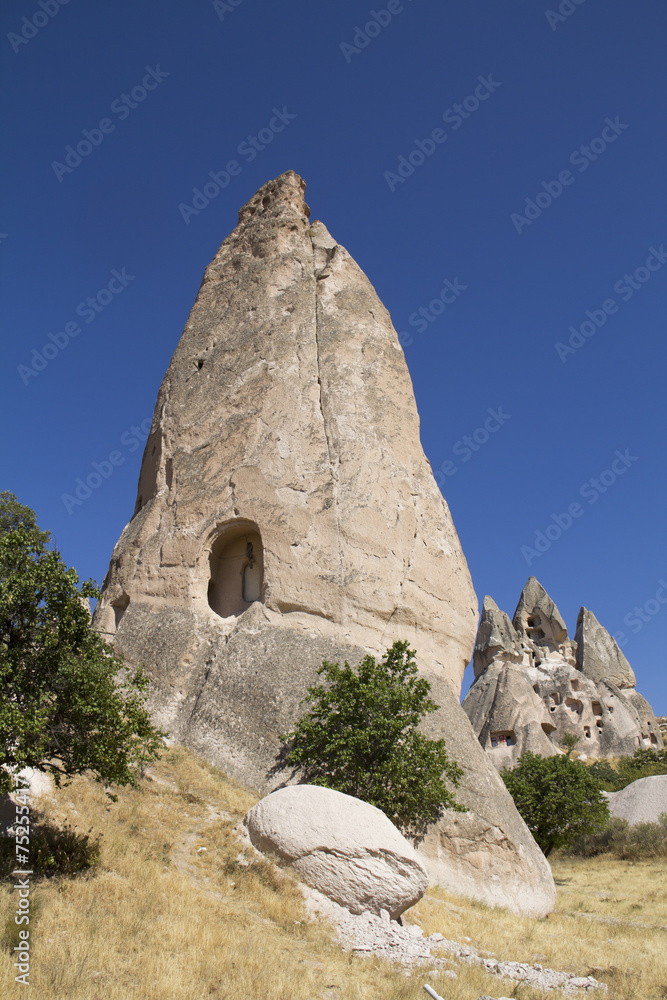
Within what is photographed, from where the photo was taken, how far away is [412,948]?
7.43 meters

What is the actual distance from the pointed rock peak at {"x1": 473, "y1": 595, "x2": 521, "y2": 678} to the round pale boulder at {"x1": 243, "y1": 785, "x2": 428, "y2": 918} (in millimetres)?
34219

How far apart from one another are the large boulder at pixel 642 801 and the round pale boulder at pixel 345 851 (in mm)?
17013

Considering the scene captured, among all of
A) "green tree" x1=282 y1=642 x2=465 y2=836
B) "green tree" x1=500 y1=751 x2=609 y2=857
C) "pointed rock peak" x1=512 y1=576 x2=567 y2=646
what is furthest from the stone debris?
"pointed rock peak" x1=512 y1=576 x2=567 y2=646

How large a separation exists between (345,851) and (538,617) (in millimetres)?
46787

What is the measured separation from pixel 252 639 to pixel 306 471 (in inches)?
161

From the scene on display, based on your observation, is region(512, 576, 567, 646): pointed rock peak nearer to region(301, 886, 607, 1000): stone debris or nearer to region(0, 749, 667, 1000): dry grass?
region(0, 749, 667, 1000): dry grass

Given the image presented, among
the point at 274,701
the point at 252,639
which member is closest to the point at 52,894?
the point at 274,701

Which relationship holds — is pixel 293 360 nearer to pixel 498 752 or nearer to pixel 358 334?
pixel 358 334

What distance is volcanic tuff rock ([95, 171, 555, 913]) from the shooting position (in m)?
12.4

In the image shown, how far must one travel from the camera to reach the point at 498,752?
33.8m

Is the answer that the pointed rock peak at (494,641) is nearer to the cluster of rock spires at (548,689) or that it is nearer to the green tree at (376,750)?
the cluster of rock spires at (548,689)

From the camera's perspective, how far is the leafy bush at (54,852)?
23.3ft

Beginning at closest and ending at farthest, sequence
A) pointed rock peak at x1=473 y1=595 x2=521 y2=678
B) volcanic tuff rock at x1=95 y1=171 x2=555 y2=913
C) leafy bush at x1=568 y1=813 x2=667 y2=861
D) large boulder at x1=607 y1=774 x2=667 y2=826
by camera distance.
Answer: volcanic tuff rock at x1=95 y1=171 x2=555 y2=913
leafy bush at x1=568 y1=813 x2=667 y2=861
large boulder at x1=607 y1=774 x2=667 y2=826
pointed rock peak at x1=473 y1=595 x2=521 y2=678

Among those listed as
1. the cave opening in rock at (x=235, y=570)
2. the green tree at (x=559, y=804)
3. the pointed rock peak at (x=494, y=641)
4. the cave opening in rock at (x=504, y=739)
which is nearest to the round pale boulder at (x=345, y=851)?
the cave opening in rock at (x=235, y=570)
